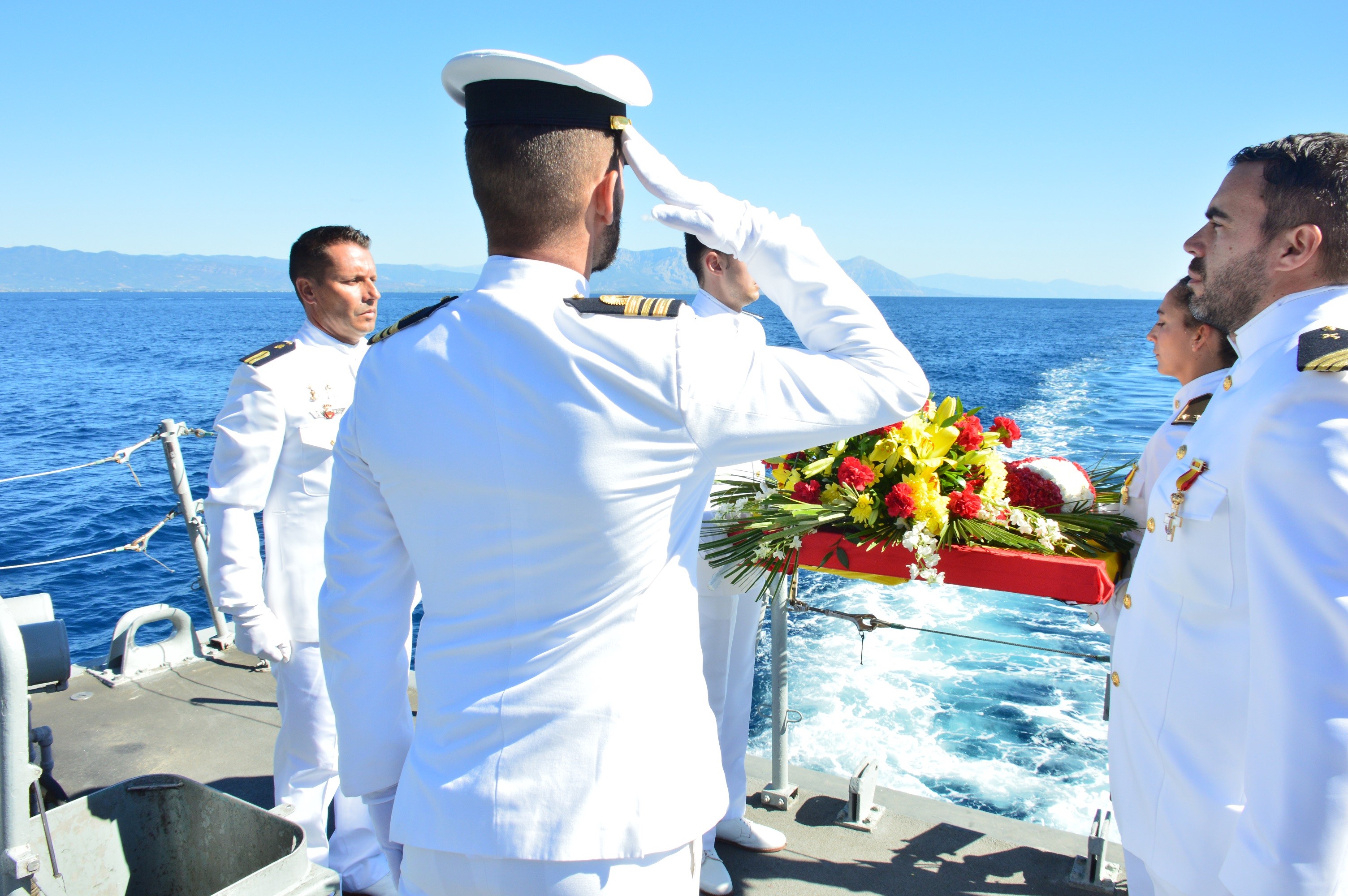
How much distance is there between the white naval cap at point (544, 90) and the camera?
1175 mm

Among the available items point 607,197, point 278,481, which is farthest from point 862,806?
point 607,197

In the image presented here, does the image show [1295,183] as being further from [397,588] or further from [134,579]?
[134,579]

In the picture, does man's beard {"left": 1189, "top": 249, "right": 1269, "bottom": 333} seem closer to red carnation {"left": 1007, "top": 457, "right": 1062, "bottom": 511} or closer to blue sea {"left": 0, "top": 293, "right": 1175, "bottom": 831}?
red carnation {"left": 1007, "top": 457, "right": 1062, "bottom": 511}

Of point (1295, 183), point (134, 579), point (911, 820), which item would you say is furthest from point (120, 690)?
point (134, 579)

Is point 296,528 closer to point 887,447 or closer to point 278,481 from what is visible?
point 278,481

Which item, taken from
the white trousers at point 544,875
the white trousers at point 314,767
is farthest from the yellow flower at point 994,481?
the white trousers at point 314,767

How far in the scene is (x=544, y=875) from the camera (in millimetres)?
1182

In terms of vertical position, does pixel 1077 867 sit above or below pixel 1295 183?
below

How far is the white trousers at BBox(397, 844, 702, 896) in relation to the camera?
1.18 m

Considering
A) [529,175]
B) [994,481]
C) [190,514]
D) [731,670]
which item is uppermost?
[529,175]

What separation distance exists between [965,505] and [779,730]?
1.36m

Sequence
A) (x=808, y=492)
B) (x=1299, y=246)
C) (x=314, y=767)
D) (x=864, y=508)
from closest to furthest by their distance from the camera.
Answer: (x=1299, y=246)
(x=864, y=508)
(x=808, y=492)
(x=314, y=767)

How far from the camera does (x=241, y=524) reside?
2.91 m

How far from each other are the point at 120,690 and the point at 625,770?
14.0 ft
